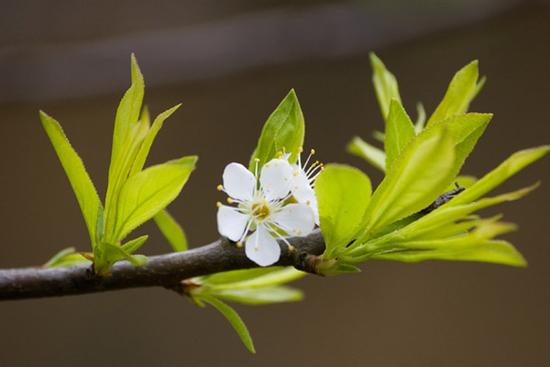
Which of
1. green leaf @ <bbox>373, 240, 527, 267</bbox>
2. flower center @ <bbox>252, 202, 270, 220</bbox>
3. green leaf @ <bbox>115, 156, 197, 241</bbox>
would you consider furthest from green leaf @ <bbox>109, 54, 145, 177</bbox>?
green leaf @ <bbox>373, 240, 527, 267</bbox>

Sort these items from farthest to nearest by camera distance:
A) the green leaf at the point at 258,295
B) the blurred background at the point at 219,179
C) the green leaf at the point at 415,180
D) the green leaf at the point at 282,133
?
the blurred background at the point at 219,179, the green leaf at the point at 258,295, the green leaf at the point at 282,133, the green leaf at the point at 415,180

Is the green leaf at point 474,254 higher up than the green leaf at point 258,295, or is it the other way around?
the green leaf at point 474,254

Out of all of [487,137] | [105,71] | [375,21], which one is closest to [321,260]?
[105,71]

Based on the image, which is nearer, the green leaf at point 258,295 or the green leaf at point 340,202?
the green leaf at point 340,202

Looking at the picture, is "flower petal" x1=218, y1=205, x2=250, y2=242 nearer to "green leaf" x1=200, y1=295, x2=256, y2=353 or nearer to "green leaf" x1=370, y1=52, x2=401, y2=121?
"green leaf" x1=200, y1=295, x2=256, y2=353

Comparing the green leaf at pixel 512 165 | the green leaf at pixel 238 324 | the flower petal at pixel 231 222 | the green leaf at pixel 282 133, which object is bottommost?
the green leaf at pixel 238 324

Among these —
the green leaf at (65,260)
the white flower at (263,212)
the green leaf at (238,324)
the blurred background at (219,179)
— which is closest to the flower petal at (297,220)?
the white flower at (263,212)

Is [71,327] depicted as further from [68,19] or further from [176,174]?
[176,174]

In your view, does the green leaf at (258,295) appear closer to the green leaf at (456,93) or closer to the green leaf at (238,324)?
the green leaf at (238,324)
